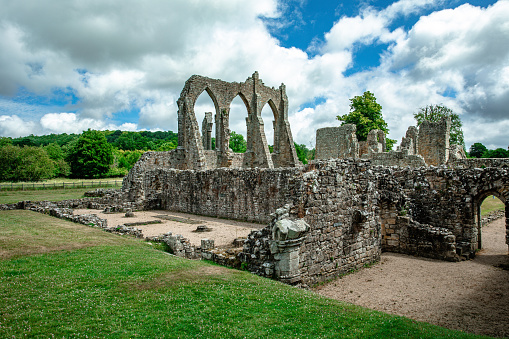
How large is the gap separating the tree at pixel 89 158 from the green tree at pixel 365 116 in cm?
3957

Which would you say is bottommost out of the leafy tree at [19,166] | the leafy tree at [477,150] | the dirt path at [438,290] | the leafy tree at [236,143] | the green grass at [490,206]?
the dirt path at [438,290]

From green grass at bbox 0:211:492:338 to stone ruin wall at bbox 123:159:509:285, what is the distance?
1.15m

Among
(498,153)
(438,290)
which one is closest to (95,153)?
(438,290)

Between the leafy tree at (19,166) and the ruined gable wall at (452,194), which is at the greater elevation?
the leafy tree at (19,166)

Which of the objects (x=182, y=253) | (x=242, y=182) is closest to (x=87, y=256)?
(x=182, y=253)

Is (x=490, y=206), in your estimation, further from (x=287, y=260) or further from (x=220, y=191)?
(x=287, y=260)

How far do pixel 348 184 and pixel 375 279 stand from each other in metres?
2.41

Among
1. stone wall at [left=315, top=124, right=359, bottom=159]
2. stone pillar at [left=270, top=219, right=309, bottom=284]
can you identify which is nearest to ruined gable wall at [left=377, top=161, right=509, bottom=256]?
stone pillar at [left=270, top=219, right=309, bottom=284]

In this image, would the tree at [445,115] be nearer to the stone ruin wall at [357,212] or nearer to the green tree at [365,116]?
the green tree at [365,116]

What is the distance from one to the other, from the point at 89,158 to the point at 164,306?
55567 mm

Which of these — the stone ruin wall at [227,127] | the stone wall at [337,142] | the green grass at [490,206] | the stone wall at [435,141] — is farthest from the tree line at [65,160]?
the green grass at [490,206]

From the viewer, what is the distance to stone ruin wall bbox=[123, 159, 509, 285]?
7.23m

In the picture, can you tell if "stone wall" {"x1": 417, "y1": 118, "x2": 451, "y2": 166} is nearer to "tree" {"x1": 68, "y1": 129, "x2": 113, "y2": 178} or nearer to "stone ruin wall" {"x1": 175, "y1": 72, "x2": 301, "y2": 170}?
"stone ruin wall" {"x1": 175, "y1": 72, "x2": 301, "y2": 170}

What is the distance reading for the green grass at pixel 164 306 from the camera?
4211 mm
